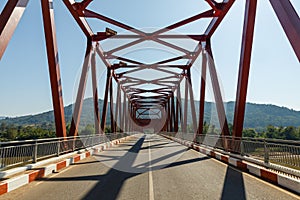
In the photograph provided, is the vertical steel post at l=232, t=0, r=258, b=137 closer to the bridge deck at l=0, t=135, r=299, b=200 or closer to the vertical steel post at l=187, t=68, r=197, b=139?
the bridge deck at l=0, t=135, r=299, b=200

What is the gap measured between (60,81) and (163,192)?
24.1 ft

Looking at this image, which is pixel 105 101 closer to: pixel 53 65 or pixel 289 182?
pixel 53 65

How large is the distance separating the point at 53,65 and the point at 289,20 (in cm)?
815

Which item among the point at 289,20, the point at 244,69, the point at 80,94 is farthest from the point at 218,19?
the point at 80,94

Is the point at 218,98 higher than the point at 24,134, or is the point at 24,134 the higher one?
the point at 218,98

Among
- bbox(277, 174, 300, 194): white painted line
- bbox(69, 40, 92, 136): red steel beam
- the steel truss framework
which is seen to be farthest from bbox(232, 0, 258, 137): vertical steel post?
bbox(69, 40, 92, 136): red steel beam

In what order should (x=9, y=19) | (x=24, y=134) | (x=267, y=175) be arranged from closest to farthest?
(x=267, y=175) → (x=9, y=19) → (x=24, y=134)

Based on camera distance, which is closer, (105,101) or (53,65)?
(53,65)

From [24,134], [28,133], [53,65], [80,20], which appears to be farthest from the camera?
[28,133]

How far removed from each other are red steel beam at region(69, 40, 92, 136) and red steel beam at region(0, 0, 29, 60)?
626 centimetres

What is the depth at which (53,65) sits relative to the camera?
33.8 ft

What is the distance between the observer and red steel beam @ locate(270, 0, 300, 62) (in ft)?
21.1

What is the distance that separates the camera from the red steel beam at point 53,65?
9.88m

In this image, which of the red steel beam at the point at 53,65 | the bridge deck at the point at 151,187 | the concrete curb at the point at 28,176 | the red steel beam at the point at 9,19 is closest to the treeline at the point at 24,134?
the red steel beam at the point at 53,65
